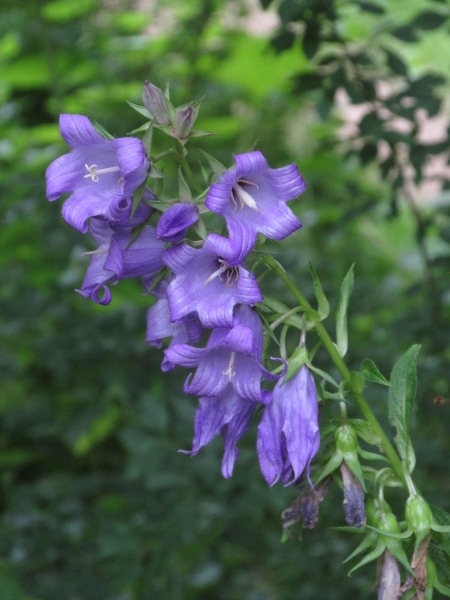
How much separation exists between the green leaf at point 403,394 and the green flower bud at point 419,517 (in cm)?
9

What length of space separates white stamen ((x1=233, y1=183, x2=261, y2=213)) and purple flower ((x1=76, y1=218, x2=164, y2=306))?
5.5 inches

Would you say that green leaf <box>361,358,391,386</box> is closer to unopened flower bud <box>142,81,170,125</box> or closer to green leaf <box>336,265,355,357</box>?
green leaf <box>336,265,355,357</box>

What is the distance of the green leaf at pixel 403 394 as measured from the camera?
1.23 metres

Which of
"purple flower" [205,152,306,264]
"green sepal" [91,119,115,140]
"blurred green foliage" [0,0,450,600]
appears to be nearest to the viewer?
"purple flower" [205,152,306,264]

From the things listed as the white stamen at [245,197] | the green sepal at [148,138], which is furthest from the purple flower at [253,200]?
the green sepal at [148,138]

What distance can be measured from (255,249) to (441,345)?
4.93 ft

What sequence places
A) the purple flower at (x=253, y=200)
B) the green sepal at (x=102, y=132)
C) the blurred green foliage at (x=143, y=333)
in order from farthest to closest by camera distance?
1. the blurred green foliage at (x=143, y=333)
2. the green sepal at (x=102, y=132)
3. the purple flower at (x=253, y=200)

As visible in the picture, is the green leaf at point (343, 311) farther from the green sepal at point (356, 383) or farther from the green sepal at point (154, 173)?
the green sepal at point (154, 173)

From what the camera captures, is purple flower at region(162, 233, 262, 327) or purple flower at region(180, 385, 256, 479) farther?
purple flower at region(180, 385, 256, 479)

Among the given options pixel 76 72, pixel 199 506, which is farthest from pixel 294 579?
pixel 76 72

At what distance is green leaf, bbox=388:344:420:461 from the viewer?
4.04ft

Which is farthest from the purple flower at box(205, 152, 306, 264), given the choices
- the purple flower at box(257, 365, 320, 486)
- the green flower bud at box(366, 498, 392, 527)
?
the green flower bud at box(366, 498, 392, 527)

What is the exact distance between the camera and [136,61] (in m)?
3.60

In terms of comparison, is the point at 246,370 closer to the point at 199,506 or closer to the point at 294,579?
the point at 199,506
